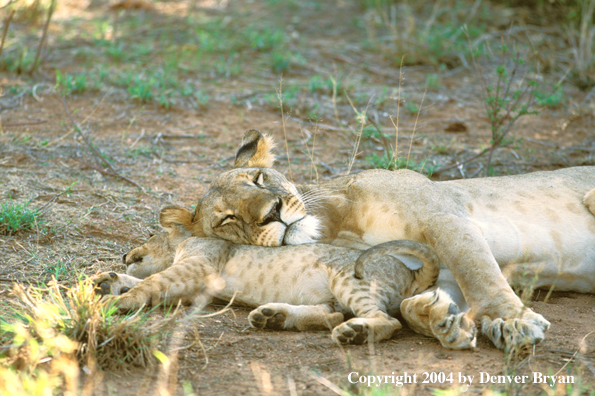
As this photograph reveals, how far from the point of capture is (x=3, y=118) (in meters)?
6.46

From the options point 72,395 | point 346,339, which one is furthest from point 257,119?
point 72,395

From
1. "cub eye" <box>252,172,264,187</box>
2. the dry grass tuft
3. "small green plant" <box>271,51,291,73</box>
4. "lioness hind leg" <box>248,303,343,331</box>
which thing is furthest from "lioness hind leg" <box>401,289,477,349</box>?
"small green plant" <box>271,51,291,73</box>

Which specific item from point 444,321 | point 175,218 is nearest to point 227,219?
point 175,218

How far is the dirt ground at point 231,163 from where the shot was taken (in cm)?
273

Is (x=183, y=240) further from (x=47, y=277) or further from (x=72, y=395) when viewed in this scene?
(x=72, y=395)

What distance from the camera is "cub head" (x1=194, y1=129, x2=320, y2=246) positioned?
3.67m

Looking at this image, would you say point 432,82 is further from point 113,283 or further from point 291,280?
point 113,283

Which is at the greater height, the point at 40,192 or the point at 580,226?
the point at 580,226

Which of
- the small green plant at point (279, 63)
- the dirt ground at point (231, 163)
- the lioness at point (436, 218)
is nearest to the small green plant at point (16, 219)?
the dirt ground at point (231, 163)

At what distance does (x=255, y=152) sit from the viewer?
434cm

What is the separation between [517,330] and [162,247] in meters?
2.26

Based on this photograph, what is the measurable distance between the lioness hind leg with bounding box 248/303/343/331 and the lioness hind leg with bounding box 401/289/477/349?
0.49 m

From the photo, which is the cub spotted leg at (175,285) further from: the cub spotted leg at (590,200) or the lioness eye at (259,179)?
the cub spotted leg at (590,200)

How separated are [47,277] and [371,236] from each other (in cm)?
190
